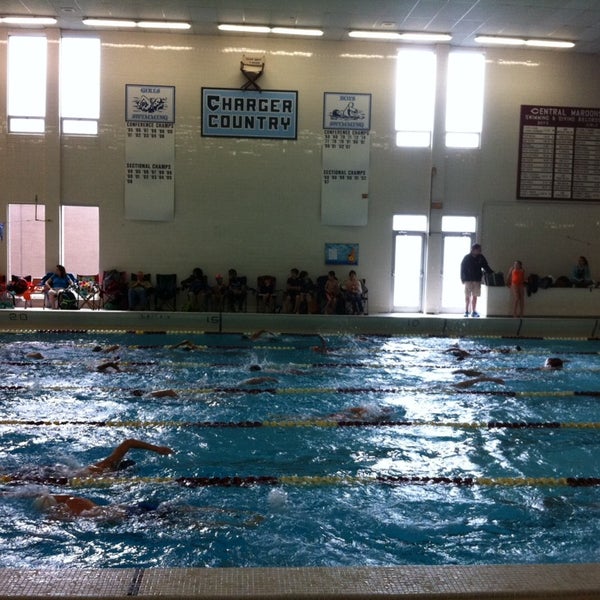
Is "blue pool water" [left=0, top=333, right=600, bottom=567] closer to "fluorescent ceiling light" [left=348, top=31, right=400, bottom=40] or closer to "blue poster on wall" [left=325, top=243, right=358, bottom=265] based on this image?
"blue poster on wall" [left=325, top=243, right=358, bottom=265]

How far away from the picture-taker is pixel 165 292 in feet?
42.2

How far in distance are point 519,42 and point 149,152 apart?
289 inches

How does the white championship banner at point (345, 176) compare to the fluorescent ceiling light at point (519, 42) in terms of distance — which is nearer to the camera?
the fluorescent ceiling light at point (519, 42)

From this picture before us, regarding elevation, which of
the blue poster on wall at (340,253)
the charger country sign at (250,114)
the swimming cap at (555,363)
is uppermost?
the charger country sign at (250,114)

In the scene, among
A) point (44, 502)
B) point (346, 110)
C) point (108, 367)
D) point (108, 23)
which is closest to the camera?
point (44, 502)

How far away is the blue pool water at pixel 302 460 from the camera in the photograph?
134 inches

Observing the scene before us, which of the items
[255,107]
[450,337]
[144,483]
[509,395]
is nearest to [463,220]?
[450,337]

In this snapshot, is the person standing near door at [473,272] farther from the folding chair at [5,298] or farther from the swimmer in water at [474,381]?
the folding chair at [5,298]

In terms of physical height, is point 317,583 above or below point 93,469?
above

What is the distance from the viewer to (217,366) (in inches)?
307

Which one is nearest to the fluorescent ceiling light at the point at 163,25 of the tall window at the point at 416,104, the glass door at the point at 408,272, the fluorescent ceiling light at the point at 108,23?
the fluorescent ceiling light at the point at 108,23

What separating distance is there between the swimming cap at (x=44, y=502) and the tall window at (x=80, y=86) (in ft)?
34.7

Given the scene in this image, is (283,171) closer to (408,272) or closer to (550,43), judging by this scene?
(408,272)

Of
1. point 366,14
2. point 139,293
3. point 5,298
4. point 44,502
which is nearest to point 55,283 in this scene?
point 5,298
